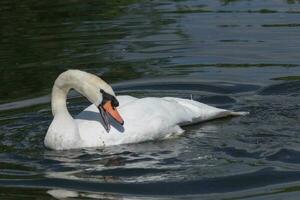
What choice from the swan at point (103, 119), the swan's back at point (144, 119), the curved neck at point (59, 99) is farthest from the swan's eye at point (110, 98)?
the curved neck at point (59, 99)

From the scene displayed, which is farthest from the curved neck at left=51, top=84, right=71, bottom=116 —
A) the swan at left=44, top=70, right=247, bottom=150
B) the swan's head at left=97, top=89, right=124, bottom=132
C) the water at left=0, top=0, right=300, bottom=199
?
the swan's head at left=97, top=89, right=124, bottom=132

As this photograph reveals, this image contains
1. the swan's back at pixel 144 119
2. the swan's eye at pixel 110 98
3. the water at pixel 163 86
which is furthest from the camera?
the swan's back at pixel 144 119

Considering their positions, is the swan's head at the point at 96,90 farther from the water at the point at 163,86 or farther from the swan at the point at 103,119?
the water at the point at 163,86

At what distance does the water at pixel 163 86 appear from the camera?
8797 millimetres

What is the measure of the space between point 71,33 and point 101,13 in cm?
153

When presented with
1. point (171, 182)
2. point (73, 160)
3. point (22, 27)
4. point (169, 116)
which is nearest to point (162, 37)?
point (22, 27)

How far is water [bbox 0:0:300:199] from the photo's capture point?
8797 mm

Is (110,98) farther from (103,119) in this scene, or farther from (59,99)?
(59,99)

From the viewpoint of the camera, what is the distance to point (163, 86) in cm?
1259

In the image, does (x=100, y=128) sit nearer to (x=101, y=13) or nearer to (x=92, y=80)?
(x=92, y=80)

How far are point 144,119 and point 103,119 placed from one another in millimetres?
476

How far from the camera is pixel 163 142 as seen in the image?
10.4m

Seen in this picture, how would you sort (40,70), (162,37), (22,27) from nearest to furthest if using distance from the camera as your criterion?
(40,70) → (162,37) → (22,27)

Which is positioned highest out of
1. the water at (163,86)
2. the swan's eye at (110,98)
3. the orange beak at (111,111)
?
the swan's eye at (110,98)
